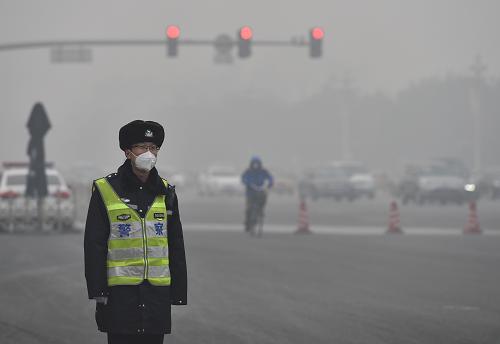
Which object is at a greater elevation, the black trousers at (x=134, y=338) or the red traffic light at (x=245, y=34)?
the red traffic light at (x=245, y=34)

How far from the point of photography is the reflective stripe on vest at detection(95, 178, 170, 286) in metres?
7.10

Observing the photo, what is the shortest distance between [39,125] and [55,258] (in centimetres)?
826

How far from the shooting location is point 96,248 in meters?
7.12

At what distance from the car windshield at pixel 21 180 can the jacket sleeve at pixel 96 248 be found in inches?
916

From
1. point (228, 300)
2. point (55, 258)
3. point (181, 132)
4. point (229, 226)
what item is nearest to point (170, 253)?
point (228, 300)

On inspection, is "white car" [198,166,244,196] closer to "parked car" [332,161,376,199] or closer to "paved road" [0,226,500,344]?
"parked car" [332,161,376,199]

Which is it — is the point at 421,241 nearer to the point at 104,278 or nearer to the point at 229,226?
the point at 229,226

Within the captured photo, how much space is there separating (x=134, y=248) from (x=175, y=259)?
0.27 meters

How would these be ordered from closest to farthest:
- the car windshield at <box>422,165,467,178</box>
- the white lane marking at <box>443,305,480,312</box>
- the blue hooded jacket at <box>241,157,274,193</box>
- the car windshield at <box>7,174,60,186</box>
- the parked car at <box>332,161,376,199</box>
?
the white lane marking at <box>443,305,480,312</box>
the blue hooded jacket at <box>241,157,274,193</box>
the car windshield at <box>7,174,60,186</box>
the car windshield at <box>422,165,467,178</box>
the parked car at <box>332,161,376,199</box>

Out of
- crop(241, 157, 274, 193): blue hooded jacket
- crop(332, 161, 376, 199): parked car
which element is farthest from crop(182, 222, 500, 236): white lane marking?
crop(332, 161, 376, 199): parked car

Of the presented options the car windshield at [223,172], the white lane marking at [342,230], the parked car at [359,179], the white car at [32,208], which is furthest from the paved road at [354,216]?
the car windshield at [223,172]

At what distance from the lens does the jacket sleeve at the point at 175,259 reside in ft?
23.8

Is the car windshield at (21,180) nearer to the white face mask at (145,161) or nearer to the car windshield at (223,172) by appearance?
the white face mask at (145,161)

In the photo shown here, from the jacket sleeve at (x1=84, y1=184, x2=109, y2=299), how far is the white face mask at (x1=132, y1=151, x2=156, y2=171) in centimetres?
29
